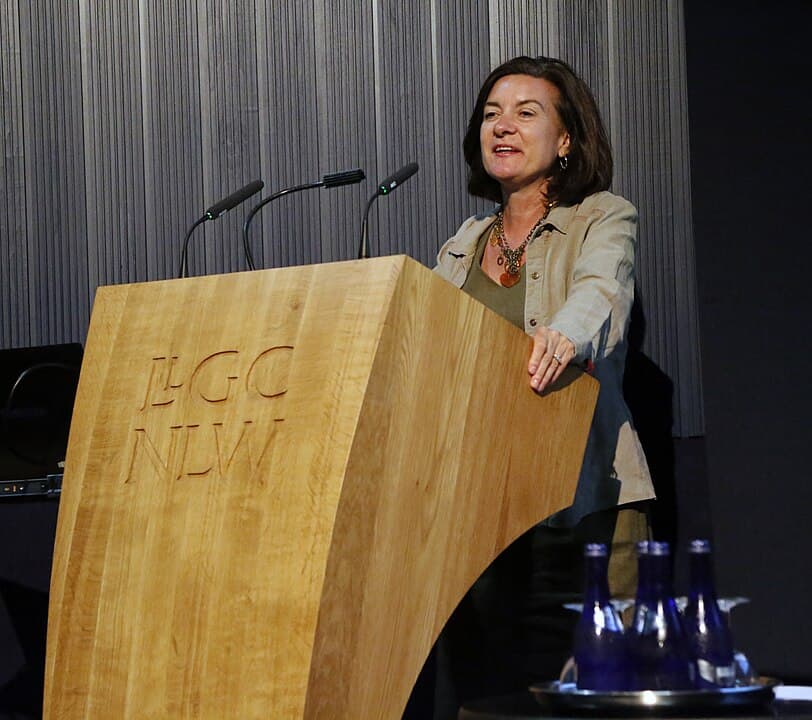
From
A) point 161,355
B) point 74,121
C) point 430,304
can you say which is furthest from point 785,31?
point 74,121

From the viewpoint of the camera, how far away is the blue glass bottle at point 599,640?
131cm

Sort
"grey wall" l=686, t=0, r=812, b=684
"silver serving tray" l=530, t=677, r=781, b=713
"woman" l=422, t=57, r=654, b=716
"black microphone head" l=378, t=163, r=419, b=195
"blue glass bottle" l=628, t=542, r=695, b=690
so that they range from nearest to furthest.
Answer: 1. "silver serving tray" l=530, t=677, r=781, b=713
2. "blue glass bottle" l=628, t=542, r=695, b=690
3. "grey wall" l=686, t=0, r=812, b=684
4. "black microphone head" l=378, t=163, r=419, b=195
5. "woman" l=422, t=57, r=654, b=716

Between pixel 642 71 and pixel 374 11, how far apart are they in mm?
709

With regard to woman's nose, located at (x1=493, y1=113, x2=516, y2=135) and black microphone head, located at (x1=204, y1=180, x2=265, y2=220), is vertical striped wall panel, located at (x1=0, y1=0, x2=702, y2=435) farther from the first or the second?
black microphone head, located at (x1=204, y1=180, x2=265, y2=220)

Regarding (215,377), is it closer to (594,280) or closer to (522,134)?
(594,280)

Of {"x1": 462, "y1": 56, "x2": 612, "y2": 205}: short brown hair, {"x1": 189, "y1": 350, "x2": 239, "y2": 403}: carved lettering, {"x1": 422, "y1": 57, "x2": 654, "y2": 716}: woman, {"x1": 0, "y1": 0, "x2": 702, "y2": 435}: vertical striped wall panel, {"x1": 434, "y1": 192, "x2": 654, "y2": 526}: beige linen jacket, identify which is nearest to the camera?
{"x1": 189, "y1": 350, "x2": 239, "y2": 403}: carved lettering

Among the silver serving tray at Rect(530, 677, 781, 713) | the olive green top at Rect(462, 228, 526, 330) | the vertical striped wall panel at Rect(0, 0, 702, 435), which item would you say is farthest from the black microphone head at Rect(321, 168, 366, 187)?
the silver serving tray at Rect(530, 677, 781, 713)

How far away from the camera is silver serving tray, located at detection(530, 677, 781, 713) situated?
1.20m

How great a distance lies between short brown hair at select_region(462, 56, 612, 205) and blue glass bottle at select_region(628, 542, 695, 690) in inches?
48.7

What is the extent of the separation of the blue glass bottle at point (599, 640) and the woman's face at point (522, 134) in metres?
1.24

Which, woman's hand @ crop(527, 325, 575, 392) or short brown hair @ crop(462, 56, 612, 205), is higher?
short brown hair @ crop(462, 56, 612, 205)

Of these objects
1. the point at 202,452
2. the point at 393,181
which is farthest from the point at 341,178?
the point at 202,452

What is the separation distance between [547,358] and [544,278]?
577mm

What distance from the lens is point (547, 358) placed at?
185 centimetres
